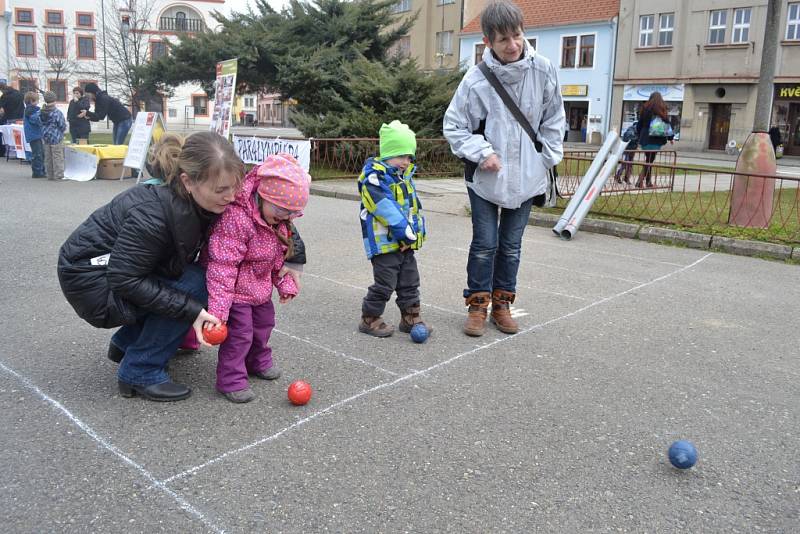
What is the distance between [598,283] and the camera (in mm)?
6266

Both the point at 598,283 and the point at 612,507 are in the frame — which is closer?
the point at 612,507

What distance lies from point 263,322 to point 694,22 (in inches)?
1461

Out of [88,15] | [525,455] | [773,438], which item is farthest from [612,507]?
[88,15]

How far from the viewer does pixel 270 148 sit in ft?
46.2

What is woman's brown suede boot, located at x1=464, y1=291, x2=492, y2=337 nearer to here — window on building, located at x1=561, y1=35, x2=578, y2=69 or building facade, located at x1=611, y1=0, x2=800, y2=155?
building facade, located at x1=611, y1=0, x2=800, y2=155

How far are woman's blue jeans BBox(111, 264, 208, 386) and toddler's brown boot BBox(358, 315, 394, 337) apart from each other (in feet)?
4.71

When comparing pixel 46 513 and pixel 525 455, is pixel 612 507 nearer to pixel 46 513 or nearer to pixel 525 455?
pixel 525 455

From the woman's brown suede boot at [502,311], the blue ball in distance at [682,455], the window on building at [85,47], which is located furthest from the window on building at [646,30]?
the window on building at [85,47]

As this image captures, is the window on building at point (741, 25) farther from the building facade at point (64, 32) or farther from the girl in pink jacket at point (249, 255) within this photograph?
the building facade at point (64, 32)

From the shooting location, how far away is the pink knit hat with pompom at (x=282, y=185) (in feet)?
10.9

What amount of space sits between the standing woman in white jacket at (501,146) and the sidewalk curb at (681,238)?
13.4 ft

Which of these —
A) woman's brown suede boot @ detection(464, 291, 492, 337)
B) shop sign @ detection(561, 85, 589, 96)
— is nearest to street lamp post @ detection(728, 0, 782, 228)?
woman's brown suede boot @ detection(464, 291, 492, 337)

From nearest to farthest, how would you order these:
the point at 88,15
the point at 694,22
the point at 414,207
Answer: the point at 414,207 < the point at 694,22 < the point at 88,15

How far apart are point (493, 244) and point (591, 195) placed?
4.78m
